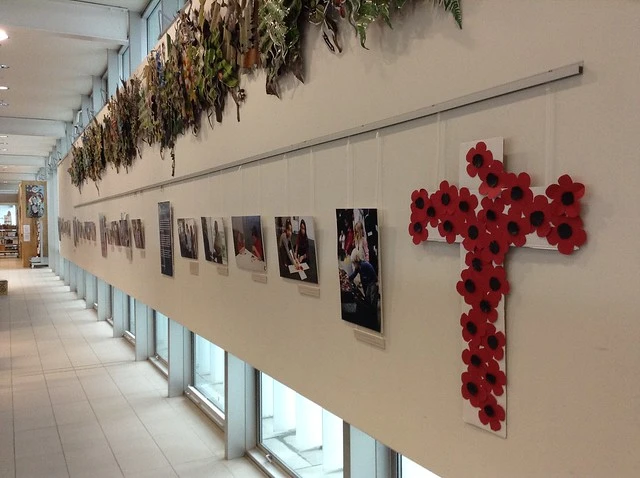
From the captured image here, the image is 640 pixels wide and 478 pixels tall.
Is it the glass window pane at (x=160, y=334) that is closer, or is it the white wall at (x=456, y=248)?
the white wall at (x=456, y=248)

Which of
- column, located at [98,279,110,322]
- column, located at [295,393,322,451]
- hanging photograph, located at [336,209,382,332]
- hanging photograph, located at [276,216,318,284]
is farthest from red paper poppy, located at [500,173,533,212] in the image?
column, located at [98,279,110,322]

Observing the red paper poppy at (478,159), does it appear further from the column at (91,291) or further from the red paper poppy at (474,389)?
the column at (91,291)

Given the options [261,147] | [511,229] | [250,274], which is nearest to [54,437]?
[250,274]

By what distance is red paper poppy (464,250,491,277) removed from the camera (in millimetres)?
1891

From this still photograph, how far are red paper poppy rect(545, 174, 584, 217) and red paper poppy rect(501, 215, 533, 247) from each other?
0.35 ft

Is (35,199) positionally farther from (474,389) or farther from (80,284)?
(474,389)

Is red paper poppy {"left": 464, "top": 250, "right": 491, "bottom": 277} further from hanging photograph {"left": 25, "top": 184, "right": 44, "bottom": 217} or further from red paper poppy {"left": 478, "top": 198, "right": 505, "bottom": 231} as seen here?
hanging photograph {"left": 25, "top": 184, "right": 44, "bottom": 217}

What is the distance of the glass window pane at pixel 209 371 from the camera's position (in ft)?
22.6

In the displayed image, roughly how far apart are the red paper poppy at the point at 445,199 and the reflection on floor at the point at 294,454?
10.2 feet

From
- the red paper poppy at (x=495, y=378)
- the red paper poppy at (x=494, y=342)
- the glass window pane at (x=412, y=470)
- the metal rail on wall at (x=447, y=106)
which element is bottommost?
the glass window pane at (x=412, y=470)

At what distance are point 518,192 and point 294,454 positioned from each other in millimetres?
4046

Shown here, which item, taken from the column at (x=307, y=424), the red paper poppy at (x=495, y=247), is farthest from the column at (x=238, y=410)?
the red paper poppy at (x=495, y=247)

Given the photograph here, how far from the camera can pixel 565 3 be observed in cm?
162

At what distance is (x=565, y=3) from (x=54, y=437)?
6543mm
